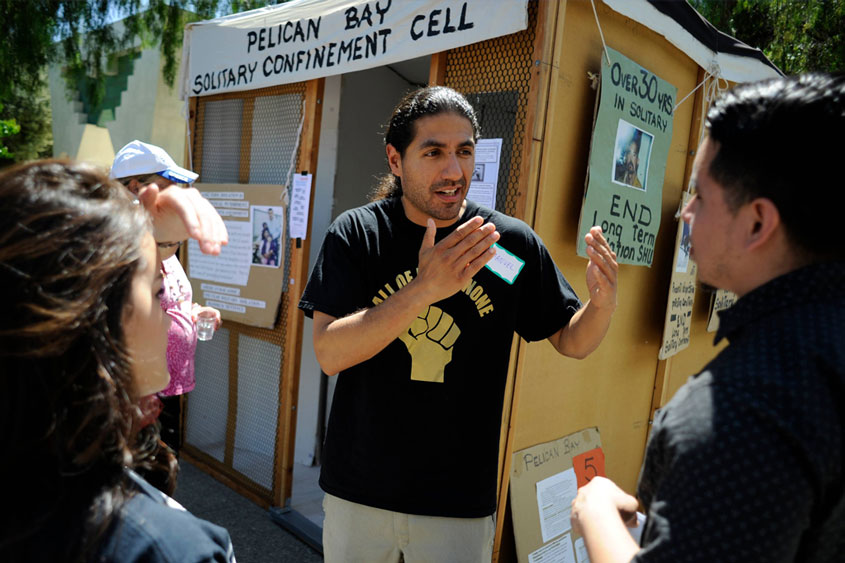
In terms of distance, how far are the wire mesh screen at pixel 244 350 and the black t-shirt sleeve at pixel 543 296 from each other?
2142mm

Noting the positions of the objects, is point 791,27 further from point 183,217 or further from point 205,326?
point 183,217

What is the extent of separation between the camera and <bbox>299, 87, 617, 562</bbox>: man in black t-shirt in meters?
1.76

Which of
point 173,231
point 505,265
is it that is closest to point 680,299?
point 505,265

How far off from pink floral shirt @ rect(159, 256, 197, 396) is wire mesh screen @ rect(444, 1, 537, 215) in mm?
1502

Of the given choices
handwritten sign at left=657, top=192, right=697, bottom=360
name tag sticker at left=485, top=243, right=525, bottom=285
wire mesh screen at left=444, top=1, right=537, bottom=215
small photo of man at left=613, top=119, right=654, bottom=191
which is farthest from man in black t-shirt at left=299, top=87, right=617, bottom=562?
handwritten sign at left=657, top=192, right=697, bottom=360

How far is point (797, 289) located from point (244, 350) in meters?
3.74

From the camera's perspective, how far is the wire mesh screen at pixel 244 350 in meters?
3.83

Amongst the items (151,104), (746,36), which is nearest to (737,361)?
(746,36)

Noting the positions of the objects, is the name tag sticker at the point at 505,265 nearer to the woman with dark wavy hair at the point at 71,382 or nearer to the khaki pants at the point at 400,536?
the khaki pants at the point at 400,536

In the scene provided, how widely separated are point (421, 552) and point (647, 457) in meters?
1.09

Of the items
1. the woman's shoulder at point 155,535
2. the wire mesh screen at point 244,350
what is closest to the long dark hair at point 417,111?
the woman's shoulder at point 155,535

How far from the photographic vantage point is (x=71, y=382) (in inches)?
31.9

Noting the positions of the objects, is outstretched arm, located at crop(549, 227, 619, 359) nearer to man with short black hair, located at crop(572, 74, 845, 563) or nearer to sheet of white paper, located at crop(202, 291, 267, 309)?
man with short black hair, located at crop(572, 74, 845, 563)

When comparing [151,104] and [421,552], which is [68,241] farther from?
[151,104]
